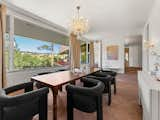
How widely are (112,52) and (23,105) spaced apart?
343 inches

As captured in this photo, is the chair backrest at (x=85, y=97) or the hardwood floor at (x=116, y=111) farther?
the hardwood floor at (x=116, y=111)

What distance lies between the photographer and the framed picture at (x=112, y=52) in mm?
9562

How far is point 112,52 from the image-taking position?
380 inches

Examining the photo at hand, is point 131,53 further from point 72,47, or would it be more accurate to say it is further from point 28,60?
point 28,60

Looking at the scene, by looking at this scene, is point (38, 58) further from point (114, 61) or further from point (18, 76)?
point (114, 61)

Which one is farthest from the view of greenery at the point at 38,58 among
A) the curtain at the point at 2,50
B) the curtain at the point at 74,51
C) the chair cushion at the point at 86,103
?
the chair cushion at the point at 86,103

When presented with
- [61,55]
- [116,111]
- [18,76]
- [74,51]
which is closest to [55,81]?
[116,111]

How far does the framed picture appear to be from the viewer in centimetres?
956

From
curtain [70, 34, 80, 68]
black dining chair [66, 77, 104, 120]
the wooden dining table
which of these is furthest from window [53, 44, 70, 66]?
black dining chair [66, 77, 104, 120]

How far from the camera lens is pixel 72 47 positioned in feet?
23.9

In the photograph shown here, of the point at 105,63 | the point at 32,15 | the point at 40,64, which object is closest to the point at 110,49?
the point at 105,63

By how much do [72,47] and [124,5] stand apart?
382cm

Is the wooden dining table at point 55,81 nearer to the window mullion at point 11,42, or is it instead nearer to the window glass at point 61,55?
the window mullion at point 11,42

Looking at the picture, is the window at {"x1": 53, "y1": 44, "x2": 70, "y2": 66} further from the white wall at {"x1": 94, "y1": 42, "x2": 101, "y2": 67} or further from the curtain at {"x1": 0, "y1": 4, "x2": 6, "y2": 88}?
the white wall at {"x1": 94, "y1": 42, "x2": 101, "y2": 67}
